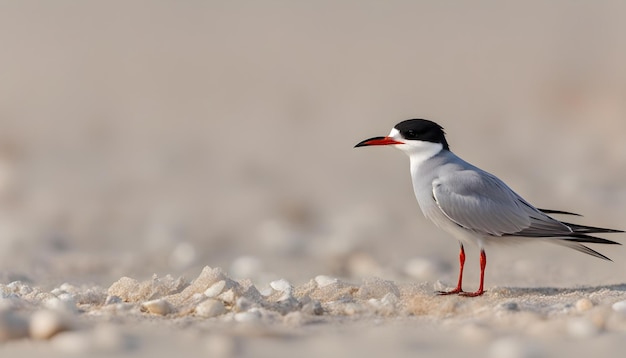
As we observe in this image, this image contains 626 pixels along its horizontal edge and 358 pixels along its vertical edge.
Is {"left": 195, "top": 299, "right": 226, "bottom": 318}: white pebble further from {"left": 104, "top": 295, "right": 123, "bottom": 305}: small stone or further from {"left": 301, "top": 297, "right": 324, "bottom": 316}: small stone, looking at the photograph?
{"left": 104, "top": 295, "right": 123, "bottom": 305}: small stone

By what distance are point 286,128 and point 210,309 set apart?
746cm

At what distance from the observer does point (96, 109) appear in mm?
12391

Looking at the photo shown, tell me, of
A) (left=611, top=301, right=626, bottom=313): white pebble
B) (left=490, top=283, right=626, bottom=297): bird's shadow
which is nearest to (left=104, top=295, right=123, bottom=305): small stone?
(left=490, top=283, right=626, bottom=297): bird's shadow

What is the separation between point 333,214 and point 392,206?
53 centimetres

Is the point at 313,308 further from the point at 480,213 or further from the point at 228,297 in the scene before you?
the point at 480,213

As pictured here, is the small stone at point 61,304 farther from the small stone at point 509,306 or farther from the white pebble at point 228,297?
the small stone at point 509,306

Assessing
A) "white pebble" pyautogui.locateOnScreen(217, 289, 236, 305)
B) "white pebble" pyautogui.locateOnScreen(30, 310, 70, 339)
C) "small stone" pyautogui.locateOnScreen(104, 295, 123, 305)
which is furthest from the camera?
"small stone" pyautogui.locateOnScreen(104, 295, 123, 305)

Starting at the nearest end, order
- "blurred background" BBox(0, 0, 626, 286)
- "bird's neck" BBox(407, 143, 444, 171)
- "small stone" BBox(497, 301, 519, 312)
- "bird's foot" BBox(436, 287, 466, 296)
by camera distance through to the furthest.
→ "small stone" BBox(497, 301, 519, 312) < "bird's foot" BBox(436, 287, 466, 296) < "bird's neck" BBox(407, 143, 444, 171) < "blurred background" BBox(0, 0, 626, 286)

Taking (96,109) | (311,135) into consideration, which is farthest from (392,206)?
(96,109)

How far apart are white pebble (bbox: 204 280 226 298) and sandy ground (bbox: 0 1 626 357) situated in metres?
0.02

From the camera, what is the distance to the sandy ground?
13.2ft

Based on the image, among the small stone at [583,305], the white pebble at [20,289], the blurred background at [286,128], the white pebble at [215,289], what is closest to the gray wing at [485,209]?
the blurred background at [286,128]

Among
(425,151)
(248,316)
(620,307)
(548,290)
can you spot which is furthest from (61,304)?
(548,290)

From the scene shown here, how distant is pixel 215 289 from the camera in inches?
181
